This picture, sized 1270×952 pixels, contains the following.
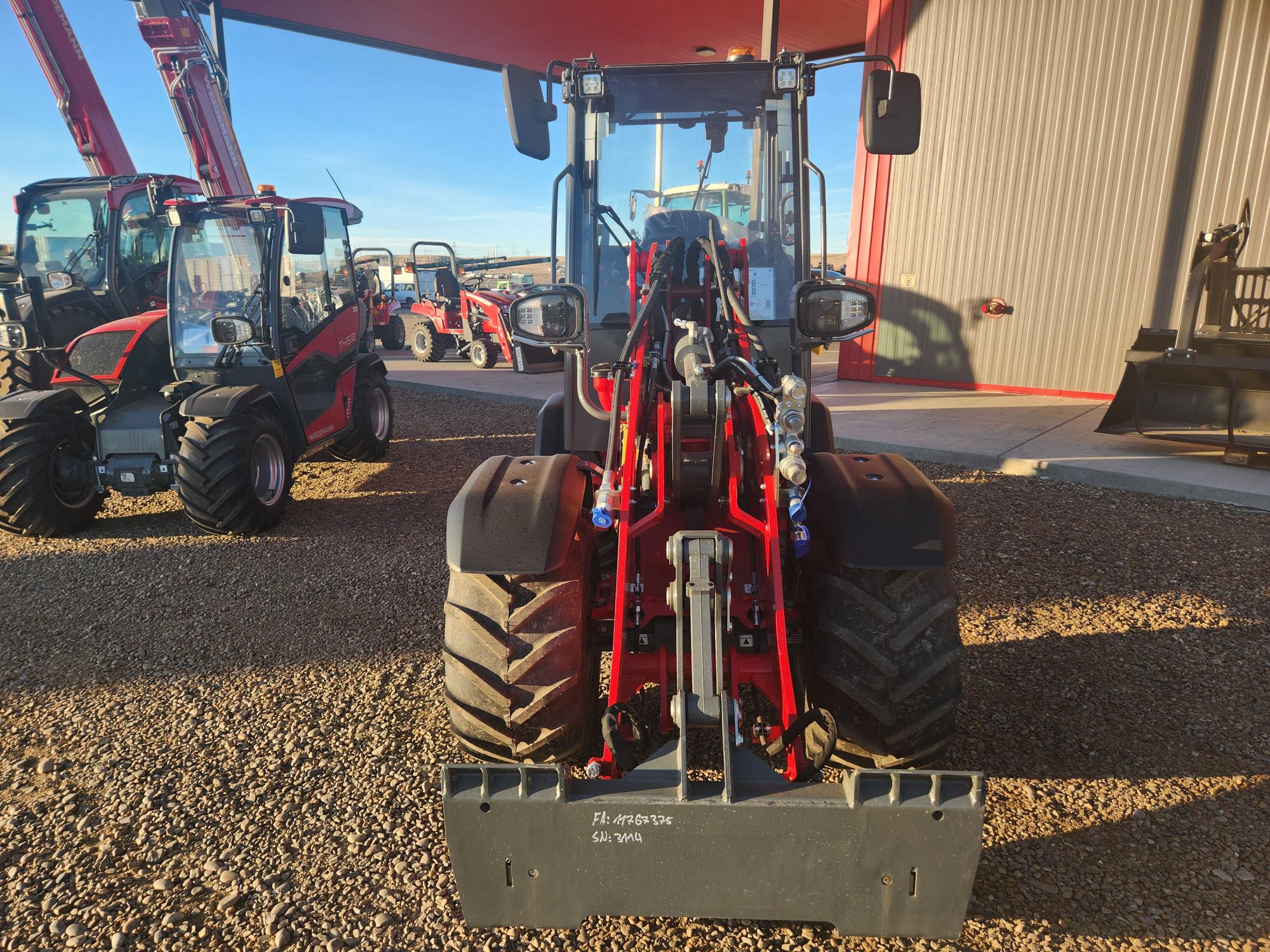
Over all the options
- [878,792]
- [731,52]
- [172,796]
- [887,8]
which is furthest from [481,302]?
[878,792]

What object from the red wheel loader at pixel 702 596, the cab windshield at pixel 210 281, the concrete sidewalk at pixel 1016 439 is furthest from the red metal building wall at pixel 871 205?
the cab windshield at pixel 210 281

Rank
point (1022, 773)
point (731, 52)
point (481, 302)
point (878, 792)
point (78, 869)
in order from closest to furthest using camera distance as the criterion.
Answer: point (878, 792), point (78, 869), point (1022, 773), point (731, 52), point (481, 302)

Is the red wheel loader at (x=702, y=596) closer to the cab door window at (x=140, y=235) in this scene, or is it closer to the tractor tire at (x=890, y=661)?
the tractor tire at (x=890, y=661)

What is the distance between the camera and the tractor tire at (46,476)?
5.22 meters

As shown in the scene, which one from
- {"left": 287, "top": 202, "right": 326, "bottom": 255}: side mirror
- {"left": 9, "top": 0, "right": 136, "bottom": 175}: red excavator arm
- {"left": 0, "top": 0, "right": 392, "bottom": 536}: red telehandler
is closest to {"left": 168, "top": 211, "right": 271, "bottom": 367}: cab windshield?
{"left": 0, "top": 0, "right": 392, "bottom": 536}: red telehandler

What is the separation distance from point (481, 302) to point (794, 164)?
10775mm

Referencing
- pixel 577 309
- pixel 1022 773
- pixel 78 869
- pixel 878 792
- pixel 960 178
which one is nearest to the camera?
pixel 878 792

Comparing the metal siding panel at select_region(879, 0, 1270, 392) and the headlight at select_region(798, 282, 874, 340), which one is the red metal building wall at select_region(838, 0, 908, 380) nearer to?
the metal siding panel at select_region(879, 0, 1270, 392)

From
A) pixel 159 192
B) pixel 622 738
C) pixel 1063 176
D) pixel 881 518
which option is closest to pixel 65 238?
pixel 159 192

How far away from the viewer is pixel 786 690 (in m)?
2.19

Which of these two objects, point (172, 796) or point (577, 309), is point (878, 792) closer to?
point (577, 309)

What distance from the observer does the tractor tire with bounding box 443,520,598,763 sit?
2.34m

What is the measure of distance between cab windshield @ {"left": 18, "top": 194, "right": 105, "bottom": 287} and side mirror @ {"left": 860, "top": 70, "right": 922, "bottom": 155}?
9.29 m

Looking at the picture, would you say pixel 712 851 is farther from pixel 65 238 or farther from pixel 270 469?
pixel 65 238
